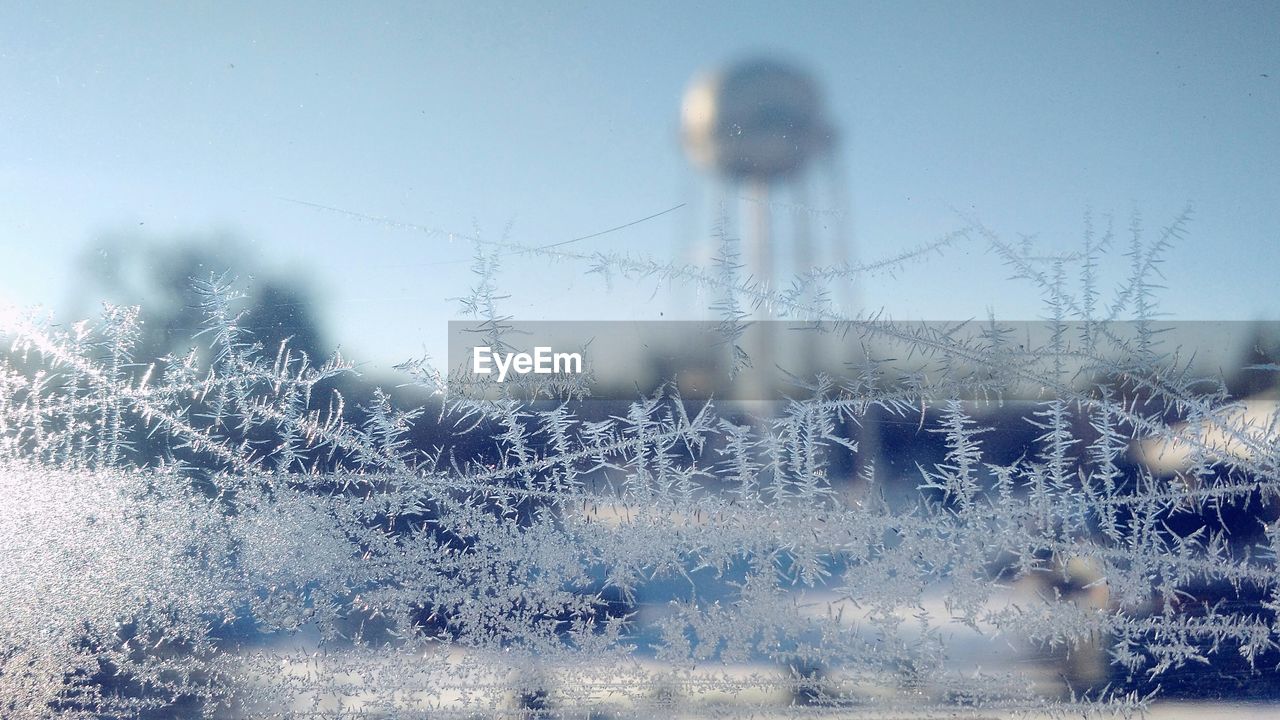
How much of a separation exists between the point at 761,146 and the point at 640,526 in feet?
2.06

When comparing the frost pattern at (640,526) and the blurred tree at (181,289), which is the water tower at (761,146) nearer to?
the frost pattern at (640,526)

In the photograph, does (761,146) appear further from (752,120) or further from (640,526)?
(640,526)

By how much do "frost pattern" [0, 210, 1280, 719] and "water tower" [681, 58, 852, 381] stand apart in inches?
1.9

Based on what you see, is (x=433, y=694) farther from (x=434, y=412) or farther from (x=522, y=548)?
(x=434, y=412)

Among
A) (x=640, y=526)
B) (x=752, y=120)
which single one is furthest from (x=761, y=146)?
(x=640, y=526)

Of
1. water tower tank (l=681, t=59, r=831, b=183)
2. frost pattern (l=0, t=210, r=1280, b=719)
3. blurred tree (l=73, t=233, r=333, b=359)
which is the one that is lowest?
frost pattern (l=0, t=210, r=1280, b=719)

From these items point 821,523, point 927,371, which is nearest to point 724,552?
point 821,523

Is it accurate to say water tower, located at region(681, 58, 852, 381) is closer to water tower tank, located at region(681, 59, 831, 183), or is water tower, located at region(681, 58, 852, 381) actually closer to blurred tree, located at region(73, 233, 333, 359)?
water tower tank, located at region(681, 59, 831, 183)

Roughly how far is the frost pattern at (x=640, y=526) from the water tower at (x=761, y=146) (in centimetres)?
5

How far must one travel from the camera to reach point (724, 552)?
43.0 inches

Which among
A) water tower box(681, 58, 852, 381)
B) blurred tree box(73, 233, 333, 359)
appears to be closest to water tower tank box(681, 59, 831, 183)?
water tower box(681, 58, 852, 381)

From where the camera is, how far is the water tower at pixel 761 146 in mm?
1069

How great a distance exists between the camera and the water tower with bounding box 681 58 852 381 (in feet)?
3.51

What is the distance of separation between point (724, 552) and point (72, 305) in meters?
1.11
